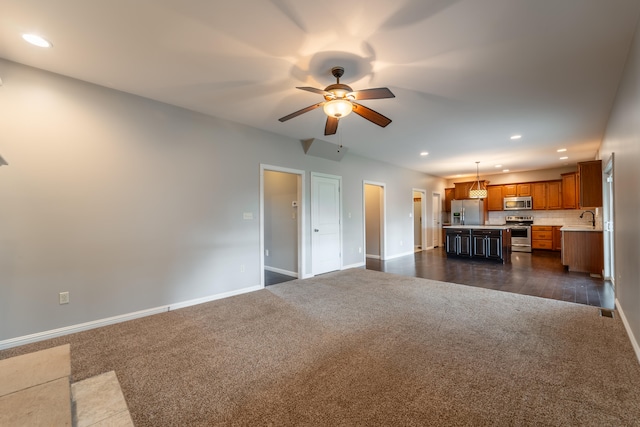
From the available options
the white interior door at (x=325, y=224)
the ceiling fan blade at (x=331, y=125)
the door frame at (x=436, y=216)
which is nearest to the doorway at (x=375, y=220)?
the white interior door at (x=325, y=224)

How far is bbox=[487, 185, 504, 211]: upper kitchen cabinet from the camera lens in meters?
9.27

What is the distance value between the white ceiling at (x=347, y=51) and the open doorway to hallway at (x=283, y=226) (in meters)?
1.80

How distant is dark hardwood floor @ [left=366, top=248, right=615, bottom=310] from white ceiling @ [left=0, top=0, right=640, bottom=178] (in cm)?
263

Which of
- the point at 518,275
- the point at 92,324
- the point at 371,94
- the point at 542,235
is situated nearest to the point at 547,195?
the point at 542,235

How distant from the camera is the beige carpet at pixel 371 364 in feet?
5.43

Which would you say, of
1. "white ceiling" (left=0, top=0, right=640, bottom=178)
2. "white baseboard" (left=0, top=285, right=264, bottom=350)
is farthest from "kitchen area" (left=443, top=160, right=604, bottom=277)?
"white baseboard" (left=0, top=285, right=264, bottom=350)

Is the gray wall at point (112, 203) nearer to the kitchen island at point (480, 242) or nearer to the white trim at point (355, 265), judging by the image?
the white trim at point (355, 265)

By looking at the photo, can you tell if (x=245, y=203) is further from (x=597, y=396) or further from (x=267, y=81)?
(x=597, y=396)

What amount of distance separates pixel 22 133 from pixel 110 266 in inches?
61.0

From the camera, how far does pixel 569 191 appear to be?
7746 millimetres

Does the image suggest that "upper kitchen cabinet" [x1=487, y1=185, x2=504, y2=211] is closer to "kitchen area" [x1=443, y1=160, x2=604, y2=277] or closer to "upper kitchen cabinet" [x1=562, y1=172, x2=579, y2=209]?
"kitchen area" [x1=443, y1=160, x2=604, y2=277]

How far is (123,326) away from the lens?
297 cm

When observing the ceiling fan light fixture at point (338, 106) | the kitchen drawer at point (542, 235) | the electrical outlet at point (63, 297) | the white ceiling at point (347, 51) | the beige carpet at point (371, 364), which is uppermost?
the white ceiling at point (347, 51)

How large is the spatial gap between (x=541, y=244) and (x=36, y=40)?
11.4 m
